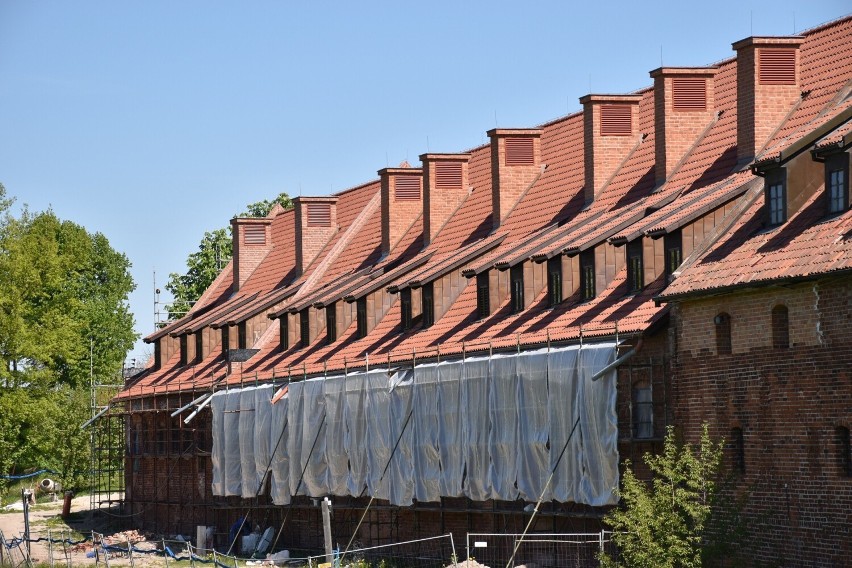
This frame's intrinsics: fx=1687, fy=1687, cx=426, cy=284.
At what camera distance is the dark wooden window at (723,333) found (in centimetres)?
3050

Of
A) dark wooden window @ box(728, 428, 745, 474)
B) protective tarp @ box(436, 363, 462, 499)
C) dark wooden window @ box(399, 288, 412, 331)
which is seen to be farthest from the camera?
dark wooden window @ box(399, 288, 412, 331)

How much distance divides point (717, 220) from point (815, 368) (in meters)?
5.80

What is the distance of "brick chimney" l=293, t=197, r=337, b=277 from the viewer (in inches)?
2339

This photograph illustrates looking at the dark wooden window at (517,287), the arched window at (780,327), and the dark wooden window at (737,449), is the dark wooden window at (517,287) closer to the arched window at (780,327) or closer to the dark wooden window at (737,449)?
the dark wooden window at (737,449)

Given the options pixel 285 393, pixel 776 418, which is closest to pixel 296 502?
pixel 285 393

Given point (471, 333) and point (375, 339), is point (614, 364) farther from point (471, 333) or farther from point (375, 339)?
point (375, 339)

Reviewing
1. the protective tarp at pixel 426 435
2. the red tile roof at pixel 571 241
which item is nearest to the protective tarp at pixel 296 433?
the red tile roof at pixel 571 241

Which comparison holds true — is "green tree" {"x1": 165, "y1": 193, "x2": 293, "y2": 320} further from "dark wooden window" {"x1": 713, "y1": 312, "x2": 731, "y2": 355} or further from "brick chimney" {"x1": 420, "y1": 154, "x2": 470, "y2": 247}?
"dark wooden window" {"x1": 713, "y1": 312, "x2": 731, "y2": 355}

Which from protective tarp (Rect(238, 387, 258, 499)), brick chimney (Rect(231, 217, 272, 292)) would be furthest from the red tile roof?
brick chimney (Rect(231, 217, 272, 292))

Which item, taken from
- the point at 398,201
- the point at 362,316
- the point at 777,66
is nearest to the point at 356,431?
the point at 362,316

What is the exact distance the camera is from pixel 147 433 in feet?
196

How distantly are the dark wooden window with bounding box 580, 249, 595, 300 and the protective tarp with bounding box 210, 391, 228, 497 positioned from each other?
17.9 metres

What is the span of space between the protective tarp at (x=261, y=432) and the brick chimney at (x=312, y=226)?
10027mm

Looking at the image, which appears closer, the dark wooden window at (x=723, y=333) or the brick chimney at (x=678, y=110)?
the dark wooden window at (x=723, y=333)
